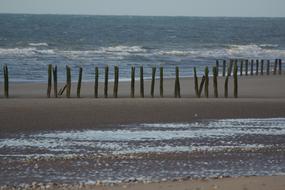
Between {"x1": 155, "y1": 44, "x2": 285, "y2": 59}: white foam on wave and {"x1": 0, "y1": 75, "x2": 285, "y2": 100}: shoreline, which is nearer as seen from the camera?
{"x1": 0, "y1": 75, "x2": 285, "y2": 100}: shoreline

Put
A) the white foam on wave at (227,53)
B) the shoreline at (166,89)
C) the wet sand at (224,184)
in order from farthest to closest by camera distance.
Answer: the white foam on wave at (227,53) → the shoreline at (166,89) → the wet sand at (224,184)

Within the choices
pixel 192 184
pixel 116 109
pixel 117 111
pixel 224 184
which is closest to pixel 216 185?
pixel 224 184

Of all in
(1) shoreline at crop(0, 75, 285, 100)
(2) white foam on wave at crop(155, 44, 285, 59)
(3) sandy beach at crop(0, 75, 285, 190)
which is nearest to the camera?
(3) sandy beach at crop(0, 75, 285, 190)

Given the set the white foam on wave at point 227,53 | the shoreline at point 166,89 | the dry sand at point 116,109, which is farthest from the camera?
the white foam on wave at point 227,53

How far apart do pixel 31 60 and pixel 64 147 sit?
3212 cm

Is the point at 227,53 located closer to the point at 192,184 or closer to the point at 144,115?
the point at 144,115

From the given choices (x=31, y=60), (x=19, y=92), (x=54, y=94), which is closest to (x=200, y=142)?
(x=54, y=94)

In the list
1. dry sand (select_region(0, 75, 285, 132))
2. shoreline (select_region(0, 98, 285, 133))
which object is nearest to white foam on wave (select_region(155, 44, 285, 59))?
dry sand (select_region(0, 75, 285, 132))

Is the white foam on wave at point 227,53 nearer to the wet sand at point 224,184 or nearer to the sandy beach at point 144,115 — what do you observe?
the sandy beach at point 144,115

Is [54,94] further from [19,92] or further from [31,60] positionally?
[31,60]

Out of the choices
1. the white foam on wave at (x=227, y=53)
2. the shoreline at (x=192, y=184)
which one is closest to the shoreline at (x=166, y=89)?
the shoreline at (x=192, y=184)

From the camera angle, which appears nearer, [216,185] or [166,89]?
[216,185]

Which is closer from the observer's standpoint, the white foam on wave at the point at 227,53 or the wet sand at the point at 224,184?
the wet sand at the point at 224,184

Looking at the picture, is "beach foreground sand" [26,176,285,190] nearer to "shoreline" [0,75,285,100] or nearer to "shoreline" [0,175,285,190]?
"shoreline" [0,175,285,190]
